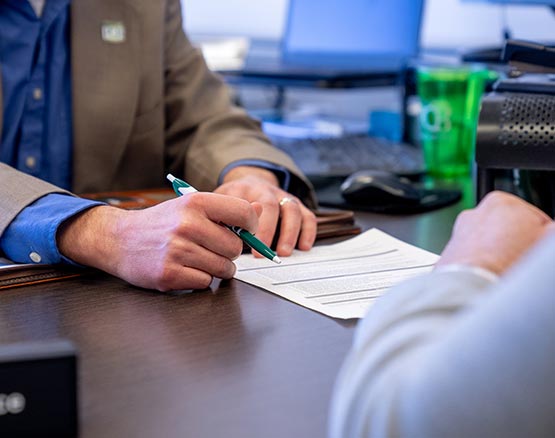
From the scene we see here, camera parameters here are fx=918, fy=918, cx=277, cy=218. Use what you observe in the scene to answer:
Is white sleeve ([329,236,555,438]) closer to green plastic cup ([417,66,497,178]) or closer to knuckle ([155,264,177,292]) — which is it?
knuckle ([155,264,177,292])

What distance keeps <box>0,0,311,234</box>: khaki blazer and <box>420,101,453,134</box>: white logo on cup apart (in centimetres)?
34

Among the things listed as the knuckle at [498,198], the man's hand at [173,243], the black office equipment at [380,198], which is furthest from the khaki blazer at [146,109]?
the knuckle at [498,198]

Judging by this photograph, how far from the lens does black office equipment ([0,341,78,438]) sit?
0.57 meters

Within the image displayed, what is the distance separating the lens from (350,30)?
2297mm

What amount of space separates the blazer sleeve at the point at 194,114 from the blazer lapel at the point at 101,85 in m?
0.09

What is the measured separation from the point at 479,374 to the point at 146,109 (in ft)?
3.65

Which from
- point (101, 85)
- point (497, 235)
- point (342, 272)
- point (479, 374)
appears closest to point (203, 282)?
point (342, 272)

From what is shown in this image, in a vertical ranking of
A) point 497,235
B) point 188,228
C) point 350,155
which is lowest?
point 350,155

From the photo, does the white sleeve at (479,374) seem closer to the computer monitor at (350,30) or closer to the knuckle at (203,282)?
the knuckle at (203,282)

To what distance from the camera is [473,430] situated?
48cm

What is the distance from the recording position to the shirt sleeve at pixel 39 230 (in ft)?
3.12

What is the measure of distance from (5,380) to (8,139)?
89 cm

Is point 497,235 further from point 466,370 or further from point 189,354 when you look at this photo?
point 189,354

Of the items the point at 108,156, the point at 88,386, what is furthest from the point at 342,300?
the point at 108,156
